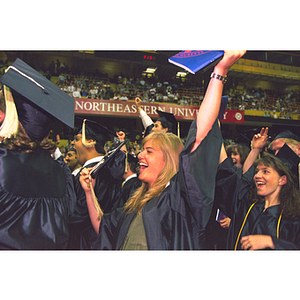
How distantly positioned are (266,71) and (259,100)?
10.3 feet

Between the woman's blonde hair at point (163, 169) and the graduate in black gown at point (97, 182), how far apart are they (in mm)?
625

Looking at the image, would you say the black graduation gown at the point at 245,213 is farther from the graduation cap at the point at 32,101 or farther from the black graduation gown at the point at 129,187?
the black graduation gown at the point at 129,187

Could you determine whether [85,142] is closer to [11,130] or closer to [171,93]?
[11,130]

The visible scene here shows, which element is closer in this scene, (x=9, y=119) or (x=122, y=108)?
(x=9, y=119)

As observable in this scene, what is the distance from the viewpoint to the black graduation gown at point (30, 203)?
5.29 ft

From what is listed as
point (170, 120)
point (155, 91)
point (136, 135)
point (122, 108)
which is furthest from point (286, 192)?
point (155, 91)

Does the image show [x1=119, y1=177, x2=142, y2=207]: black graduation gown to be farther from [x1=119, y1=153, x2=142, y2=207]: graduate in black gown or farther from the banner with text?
the banner with text

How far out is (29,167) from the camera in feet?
5.75

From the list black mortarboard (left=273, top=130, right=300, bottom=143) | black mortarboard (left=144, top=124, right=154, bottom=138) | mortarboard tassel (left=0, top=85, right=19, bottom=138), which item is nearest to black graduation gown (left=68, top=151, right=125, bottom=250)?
mortarboard tassel (left=0, top=85, right=19, bottom=138)

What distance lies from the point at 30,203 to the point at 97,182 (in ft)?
3.29

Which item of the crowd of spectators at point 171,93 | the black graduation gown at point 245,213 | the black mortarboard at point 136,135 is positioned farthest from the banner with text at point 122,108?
the black graduation gown at point 245,213


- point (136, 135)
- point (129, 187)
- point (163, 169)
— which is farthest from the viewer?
point (136, 135)

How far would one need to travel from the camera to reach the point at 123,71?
1923 centimetres

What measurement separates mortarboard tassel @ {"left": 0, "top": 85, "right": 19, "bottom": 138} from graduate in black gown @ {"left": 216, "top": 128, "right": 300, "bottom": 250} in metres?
1.40
